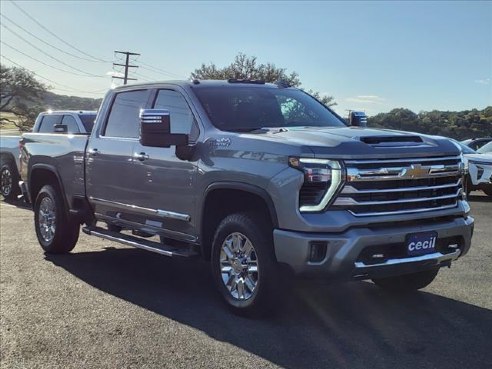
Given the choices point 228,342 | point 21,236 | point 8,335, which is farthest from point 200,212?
point 21,236

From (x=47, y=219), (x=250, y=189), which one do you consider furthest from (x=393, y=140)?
(x=47, y=219)

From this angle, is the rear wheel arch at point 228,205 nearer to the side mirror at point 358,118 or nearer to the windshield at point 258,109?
the windshield at point 258,109

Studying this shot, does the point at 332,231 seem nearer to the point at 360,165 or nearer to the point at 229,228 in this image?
the point at 360,165

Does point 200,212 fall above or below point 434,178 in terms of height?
below

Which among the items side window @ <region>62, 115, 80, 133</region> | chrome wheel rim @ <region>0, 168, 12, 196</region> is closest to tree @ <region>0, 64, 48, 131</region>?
chrome wheel rim @ <region>0, 168, 12, 196</region>

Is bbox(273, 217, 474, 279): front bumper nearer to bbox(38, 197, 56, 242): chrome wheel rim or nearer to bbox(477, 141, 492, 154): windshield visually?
bbox(38, 197, 56, 242): chrome wheel rim

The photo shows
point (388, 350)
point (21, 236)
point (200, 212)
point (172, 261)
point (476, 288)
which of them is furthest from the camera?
point (21, 236)

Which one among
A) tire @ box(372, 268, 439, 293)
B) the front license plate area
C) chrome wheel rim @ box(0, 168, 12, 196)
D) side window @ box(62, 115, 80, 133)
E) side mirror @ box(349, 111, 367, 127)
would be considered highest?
side mirror @ box(349, 111, 367, 127)

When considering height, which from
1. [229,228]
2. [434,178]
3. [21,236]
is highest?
[434,178]

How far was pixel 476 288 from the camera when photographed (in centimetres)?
624

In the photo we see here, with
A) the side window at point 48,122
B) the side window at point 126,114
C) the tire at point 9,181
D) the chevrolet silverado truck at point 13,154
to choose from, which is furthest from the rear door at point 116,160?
the tire at point 9,181

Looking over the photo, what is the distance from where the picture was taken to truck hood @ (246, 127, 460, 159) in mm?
4703

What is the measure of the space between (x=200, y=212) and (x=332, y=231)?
147 centimetres

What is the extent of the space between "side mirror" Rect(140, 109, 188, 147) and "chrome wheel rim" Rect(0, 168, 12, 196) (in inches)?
407
